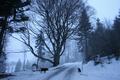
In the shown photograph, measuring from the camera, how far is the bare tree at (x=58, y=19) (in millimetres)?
36938

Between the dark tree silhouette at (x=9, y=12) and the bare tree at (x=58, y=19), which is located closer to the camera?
the dark tree silhouette at (x=9, y=12)

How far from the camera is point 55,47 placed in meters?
38.5

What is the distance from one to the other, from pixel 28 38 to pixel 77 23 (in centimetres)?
1011

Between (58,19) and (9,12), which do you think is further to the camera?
(58,19)


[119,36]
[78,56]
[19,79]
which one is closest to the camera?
[19,79]

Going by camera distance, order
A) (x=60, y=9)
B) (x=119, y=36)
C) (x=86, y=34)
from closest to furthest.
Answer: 1. (x=119, y=36)
2. (x=60, y=9)
3. (x=86, y=34)

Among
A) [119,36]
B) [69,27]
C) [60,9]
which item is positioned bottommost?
[119,36]

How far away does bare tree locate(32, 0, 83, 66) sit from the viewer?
36938 millimetres

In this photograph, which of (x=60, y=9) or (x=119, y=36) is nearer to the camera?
(x=119, y=36)

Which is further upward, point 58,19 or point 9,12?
point 58,19

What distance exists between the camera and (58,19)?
37.6 m

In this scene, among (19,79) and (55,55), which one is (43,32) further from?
(19,79)

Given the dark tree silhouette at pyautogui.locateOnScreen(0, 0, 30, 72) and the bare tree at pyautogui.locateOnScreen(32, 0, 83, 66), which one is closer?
the dark tree silhouette at pyautogui.locateOnScreen(0, 0, 30, 72)

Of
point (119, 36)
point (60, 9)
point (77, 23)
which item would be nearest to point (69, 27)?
point (77, 23)
